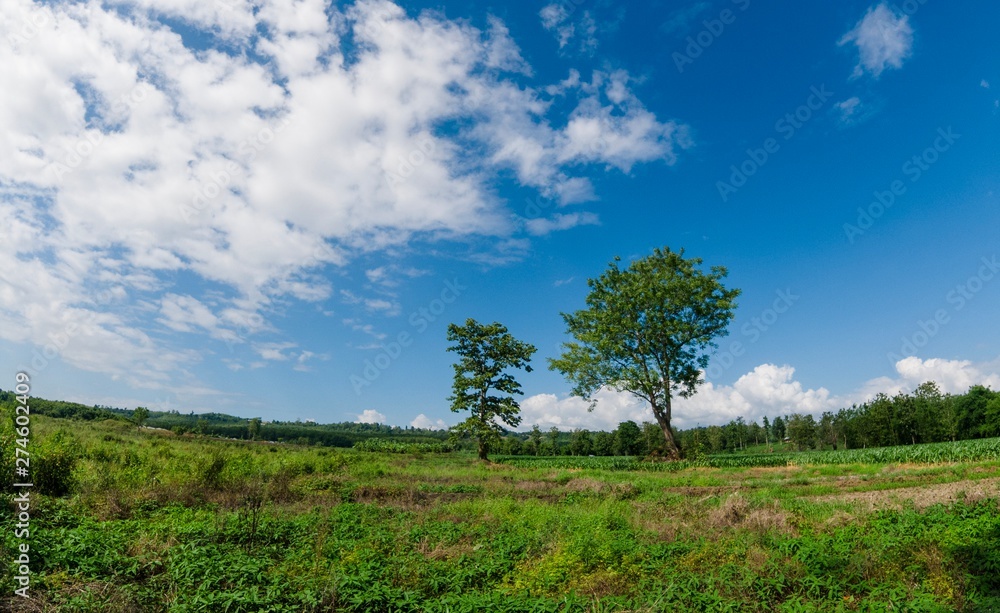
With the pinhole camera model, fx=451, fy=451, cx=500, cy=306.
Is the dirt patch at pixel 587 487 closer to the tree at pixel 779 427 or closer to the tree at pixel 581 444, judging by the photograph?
the tree at pixel 581 444

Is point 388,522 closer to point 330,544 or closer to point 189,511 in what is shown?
point 330,544

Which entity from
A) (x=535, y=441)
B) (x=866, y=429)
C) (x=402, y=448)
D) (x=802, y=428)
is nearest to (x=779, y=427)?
(x=802, y=428)

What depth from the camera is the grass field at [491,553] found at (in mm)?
6441

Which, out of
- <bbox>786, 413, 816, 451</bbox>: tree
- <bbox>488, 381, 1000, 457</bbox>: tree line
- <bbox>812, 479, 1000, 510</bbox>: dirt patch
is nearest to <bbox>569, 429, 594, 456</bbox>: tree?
<bbox>488, 381, 1000, 457</bbox>: tree line

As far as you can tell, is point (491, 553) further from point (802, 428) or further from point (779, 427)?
point (779, 427)

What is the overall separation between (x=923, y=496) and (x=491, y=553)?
13065mm

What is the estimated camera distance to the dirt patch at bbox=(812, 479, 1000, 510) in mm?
11328

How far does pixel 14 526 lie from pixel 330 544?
→ 6.34m

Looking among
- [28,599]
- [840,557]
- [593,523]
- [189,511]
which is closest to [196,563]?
[28,599]

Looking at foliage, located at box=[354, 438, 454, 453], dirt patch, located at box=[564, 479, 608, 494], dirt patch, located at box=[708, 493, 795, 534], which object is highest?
dirt patch, located at box=[708, 493, 795, 534]

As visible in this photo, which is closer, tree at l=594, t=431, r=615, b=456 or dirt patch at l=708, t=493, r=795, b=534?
dirt patch at l=708, t=493, r=795, b=534

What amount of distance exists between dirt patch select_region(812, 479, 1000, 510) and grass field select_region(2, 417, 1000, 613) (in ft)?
0.43

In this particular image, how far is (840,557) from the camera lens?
7.44m

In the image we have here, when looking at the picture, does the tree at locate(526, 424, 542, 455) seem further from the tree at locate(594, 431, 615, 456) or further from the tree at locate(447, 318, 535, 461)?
the tree at locate(447, 318, 535, 461)
